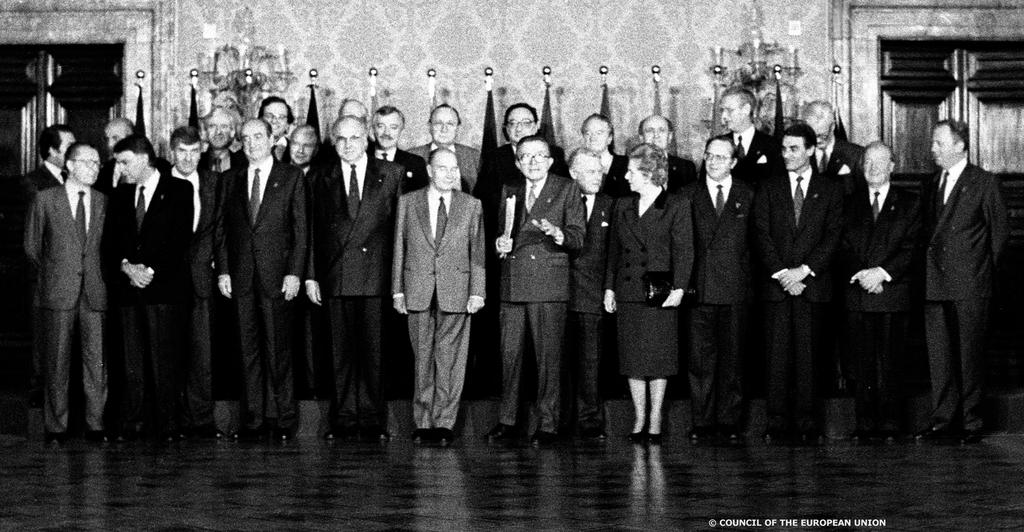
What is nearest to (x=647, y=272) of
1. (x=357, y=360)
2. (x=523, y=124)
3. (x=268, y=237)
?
(x=523, y=124)

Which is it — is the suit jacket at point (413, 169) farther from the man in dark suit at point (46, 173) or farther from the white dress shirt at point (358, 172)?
the man in dark suit at point (46, 173)

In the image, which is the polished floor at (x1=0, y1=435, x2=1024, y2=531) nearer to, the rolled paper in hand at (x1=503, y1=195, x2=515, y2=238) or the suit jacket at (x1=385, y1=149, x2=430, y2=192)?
the rolled paper in hand at (x1=503, y1=195, x2=515, y2=238)

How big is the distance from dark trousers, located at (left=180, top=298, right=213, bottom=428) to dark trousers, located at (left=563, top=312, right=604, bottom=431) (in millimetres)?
2008

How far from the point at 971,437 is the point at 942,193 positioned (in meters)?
1.36

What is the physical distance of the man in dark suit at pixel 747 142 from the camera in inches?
393

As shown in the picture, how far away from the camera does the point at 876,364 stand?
9328 mm

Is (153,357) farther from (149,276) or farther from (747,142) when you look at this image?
(747,142)

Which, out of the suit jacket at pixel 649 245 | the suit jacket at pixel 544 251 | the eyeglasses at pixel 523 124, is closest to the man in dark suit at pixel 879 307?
the suit jacket at pixel 649 245

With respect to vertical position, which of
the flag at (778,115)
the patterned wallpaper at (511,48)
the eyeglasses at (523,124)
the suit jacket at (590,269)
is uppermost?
the patterned wallpaper at (511,48)

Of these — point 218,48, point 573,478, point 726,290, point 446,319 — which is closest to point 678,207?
point 726,290

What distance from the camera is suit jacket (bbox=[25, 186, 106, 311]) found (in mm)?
9312

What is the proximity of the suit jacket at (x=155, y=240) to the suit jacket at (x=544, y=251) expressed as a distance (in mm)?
1796

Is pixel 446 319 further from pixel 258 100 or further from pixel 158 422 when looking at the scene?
pixel 258 100

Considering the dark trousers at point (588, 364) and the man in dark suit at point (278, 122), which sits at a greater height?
the man in dark suit at point (278, 122)
